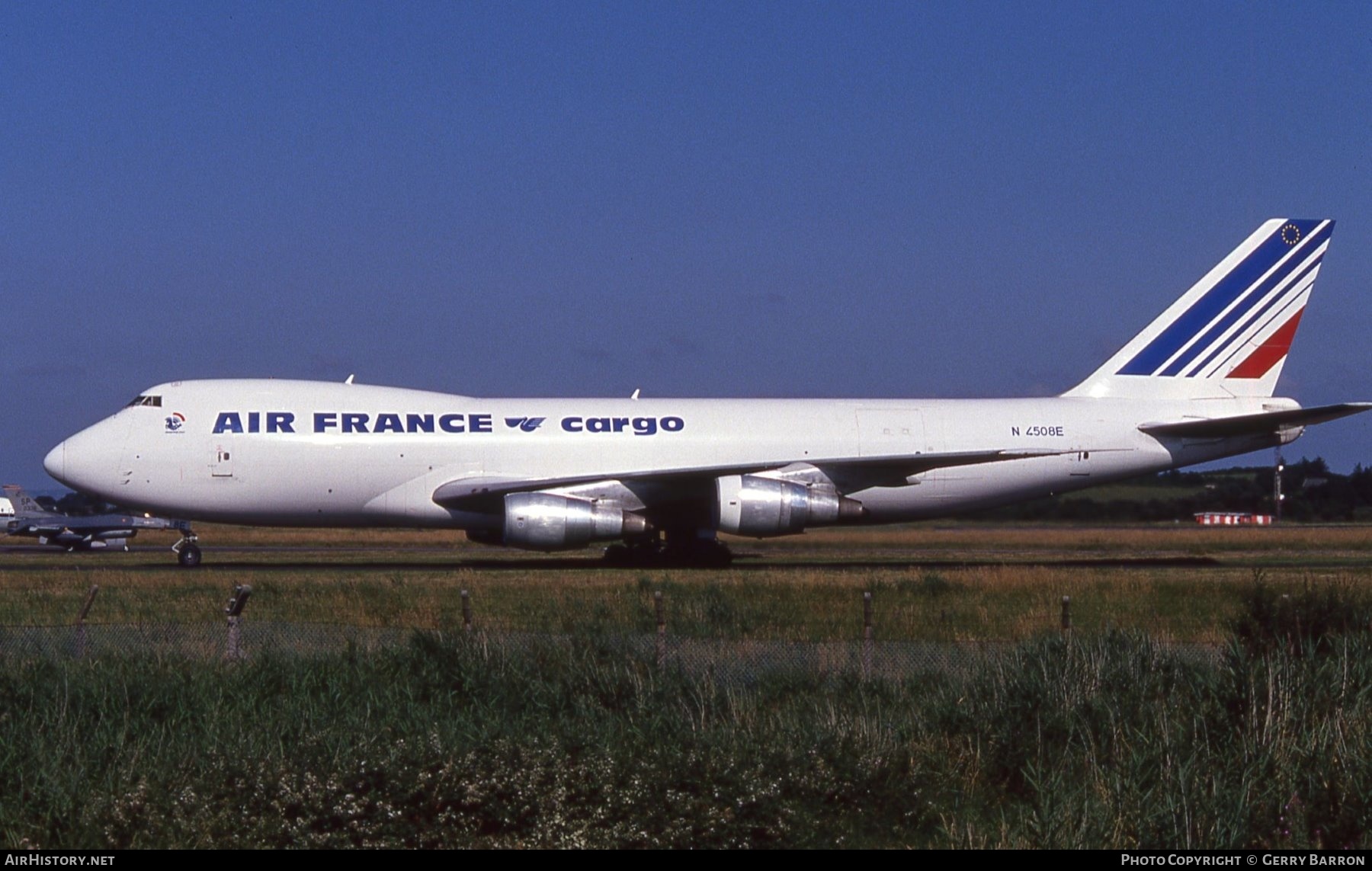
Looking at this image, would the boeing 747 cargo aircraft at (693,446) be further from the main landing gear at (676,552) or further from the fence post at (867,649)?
the fence post at (867,649)

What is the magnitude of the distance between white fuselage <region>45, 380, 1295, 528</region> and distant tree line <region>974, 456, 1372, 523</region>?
1.84m

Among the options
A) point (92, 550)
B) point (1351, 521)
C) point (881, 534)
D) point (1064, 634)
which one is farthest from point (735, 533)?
point (1351, 521)

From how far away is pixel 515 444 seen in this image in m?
28.4

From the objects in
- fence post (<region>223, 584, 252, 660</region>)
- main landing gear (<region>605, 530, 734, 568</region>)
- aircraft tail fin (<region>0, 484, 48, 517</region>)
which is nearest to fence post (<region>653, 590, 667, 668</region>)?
fence post (<region>223, 584, 252, 660</region>)

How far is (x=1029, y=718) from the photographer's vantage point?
32.9 ft

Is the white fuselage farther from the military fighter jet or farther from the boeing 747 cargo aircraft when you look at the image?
the military fighter jet

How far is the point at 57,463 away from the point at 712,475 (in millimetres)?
12651

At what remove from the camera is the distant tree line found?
37.5 m

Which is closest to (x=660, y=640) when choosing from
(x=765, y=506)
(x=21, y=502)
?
(x=765, y=506)

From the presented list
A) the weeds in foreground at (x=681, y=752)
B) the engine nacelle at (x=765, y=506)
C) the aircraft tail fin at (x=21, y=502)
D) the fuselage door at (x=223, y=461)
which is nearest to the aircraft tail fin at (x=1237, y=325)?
the engine nacelle at (x=765, y=506)

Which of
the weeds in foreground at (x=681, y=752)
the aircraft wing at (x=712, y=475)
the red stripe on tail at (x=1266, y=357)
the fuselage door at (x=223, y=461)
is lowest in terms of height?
the weeds in foreground at (x=681, y=752)

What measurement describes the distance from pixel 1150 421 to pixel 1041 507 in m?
7.42

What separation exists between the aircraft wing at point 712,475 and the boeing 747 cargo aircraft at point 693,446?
2.2 inches

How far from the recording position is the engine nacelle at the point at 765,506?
27016 mm
